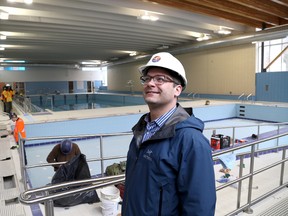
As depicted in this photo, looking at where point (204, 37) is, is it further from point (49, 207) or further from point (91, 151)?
point (49, 207)

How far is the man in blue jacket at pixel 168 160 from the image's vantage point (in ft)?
2.81

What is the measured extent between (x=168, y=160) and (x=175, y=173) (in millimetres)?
60

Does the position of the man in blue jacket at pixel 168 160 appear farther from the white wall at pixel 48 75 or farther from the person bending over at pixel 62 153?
the white wall at pixel 48 75

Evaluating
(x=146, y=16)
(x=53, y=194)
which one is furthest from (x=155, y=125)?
(x=146, y=16)

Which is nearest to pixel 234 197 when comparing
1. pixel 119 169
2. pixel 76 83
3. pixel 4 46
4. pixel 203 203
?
pixel 119 169

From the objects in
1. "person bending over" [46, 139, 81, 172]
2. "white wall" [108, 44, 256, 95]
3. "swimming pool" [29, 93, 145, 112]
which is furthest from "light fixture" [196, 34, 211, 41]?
"person bending over" [46, 139, 81, 172]

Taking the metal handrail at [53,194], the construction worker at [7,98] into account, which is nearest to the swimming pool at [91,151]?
the metal handrail at [53,194]

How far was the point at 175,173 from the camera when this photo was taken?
0.90 m

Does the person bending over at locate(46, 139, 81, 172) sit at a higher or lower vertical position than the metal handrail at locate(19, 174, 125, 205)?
lower

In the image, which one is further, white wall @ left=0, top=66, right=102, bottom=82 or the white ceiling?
white wall @ left=0, top=66, right=102, bottom=82

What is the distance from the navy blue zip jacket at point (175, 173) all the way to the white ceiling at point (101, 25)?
6.04 m

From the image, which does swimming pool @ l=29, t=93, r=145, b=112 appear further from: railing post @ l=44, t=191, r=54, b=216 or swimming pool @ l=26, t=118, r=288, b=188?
railing post @ l=44, t=191, r=54, b=216

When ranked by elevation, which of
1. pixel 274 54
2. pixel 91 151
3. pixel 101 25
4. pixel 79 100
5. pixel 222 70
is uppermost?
pixel 101 25

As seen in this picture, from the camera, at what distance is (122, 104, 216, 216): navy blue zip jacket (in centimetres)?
85
